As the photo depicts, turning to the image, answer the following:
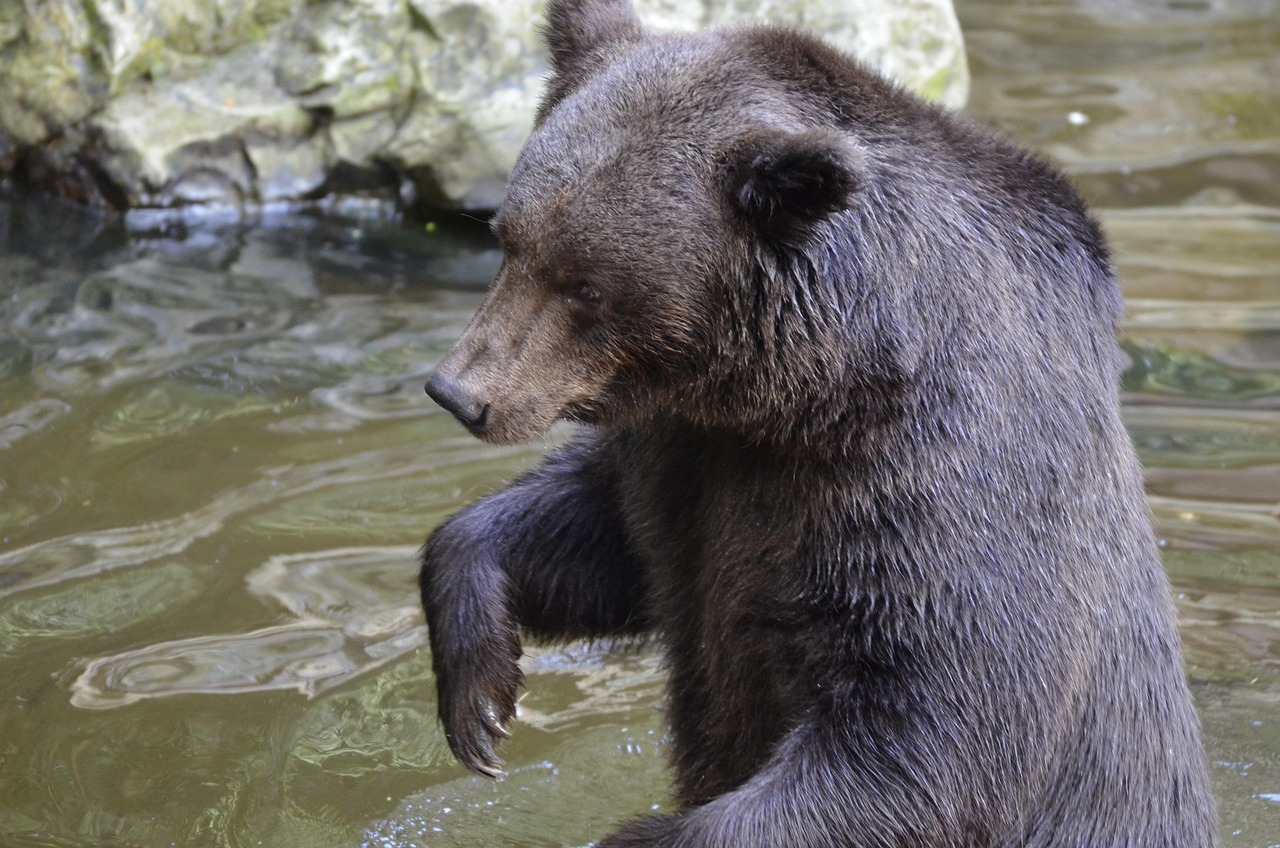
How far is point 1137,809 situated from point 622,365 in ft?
6.43

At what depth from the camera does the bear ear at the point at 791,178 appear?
12.3ft

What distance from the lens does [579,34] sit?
4.52 meters

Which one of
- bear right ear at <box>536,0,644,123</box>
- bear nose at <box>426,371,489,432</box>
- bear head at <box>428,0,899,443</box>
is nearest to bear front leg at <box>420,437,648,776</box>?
bear head at <box>428,0,899,443</box>

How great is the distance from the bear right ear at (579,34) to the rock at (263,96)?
234 inches

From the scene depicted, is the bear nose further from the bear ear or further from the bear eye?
the bear ear

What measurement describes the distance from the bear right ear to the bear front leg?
122 cm

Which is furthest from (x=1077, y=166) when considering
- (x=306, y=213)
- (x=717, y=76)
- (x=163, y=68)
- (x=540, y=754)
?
(x=717, y=76)

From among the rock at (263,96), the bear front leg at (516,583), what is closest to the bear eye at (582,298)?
the bear front leg at (516,583)

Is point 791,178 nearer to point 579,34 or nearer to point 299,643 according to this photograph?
point 579,34

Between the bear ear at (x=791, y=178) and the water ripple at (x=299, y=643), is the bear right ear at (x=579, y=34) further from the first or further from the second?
the water ripple at (x=299, y=643)

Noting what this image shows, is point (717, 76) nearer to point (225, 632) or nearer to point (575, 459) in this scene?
point (575, 459)

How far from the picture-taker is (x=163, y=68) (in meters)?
10.6

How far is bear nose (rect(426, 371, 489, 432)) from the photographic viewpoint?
395 centimetres

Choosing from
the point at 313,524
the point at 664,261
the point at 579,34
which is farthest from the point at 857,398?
the point at 313,524
